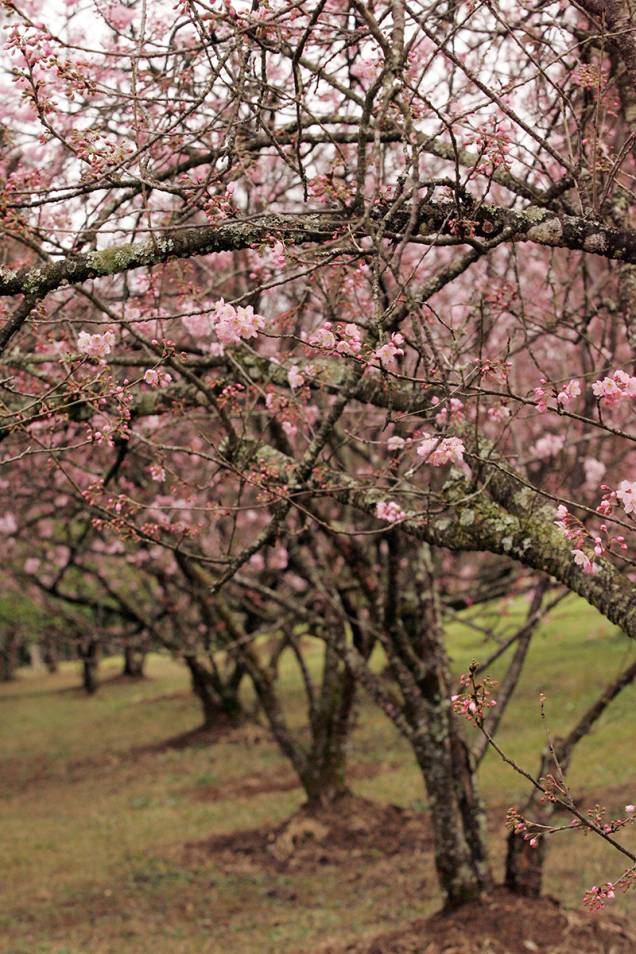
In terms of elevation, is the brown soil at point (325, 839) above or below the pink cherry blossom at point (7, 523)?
below

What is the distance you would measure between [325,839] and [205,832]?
6.16 ft

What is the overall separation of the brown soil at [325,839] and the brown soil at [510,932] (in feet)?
10.4

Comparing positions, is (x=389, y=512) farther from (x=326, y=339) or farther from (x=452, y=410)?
(x=326, y=339)

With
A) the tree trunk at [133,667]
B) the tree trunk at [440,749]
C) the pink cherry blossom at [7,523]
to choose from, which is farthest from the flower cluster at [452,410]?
the tree trunk at [133,667]

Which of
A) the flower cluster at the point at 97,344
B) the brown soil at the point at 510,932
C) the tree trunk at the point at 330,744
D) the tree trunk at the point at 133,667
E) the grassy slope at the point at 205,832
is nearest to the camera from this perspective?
the flower cluster at the point at 97,344

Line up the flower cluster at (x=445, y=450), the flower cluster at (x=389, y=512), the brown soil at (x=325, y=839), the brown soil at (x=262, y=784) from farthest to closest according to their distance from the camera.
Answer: the brown soil at (x=262, y=784) → the brown soil at (x=325, y=839) → the flower cluster at (x=389, y=512) → the flower cluster at (x=445, y=450)

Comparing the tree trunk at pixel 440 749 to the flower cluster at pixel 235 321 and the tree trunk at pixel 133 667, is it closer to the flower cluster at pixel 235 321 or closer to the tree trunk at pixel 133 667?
the flower cluster at pixel 235 321

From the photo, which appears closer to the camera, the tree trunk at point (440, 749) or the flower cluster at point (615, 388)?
the flower cluster at point (615, 388)

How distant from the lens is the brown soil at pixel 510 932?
21.5 feet

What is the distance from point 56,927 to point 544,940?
15.6 feet

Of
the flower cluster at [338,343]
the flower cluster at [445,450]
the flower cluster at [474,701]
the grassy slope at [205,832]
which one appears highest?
the flower cluster at [338,343]

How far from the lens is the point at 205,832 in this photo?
1209cm

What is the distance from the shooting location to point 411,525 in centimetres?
476

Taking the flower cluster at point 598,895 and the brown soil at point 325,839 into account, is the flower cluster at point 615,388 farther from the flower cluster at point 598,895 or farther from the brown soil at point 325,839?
the brown soil at point 325,839
